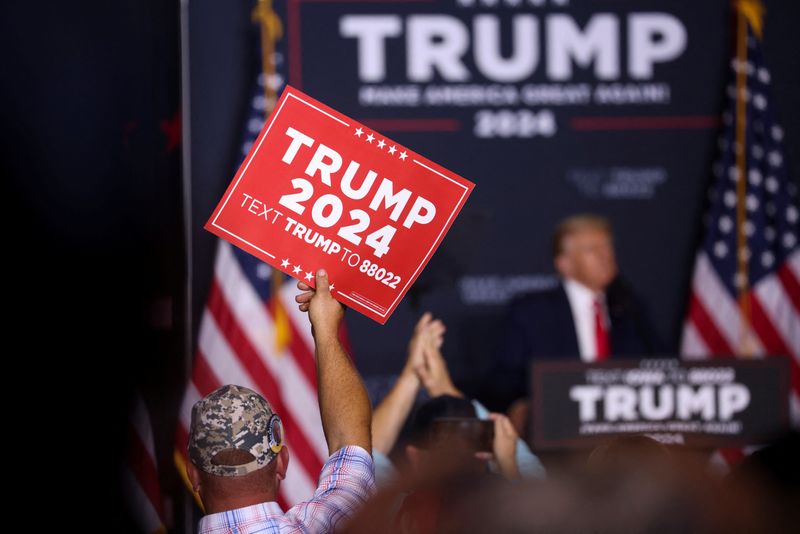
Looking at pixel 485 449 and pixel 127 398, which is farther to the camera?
pixel 127 398

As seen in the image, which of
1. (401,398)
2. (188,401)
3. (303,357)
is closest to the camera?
(401,398)

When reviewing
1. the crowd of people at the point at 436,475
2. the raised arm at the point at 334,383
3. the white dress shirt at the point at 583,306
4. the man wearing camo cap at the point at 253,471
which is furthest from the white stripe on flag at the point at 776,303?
the man wearing camo cap at the point at 253,471

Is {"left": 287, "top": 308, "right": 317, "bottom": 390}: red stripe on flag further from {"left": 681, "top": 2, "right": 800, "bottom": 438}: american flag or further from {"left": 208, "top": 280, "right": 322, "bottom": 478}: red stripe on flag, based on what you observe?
{"left": 681, "top": 2, "right": 800, "bottom": 438}: american flag

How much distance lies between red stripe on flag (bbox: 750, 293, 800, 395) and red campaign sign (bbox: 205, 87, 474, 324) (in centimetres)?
307

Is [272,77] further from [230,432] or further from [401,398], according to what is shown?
[230,432]

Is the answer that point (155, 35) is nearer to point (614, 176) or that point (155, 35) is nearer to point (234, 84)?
point (234, 84)

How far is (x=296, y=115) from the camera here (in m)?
1.99

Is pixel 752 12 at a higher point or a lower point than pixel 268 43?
higher

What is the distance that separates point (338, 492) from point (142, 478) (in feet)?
8.70

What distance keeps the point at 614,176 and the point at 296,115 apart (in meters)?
3.05

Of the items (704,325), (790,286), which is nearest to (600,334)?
(704,325)

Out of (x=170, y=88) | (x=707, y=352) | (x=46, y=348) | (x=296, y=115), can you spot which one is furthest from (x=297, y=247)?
(x=707, y=352)

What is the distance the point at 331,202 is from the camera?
1.98 metres

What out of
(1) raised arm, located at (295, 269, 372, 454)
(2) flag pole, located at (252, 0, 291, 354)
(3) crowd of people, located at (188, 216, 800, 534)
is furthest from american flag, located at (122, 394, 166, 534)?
(1) raised arm, located at (295, 269, 372, 454)
